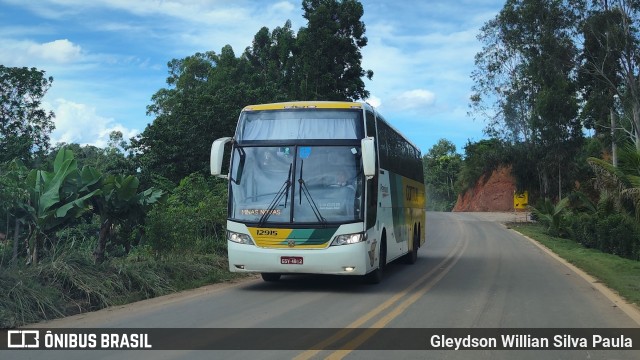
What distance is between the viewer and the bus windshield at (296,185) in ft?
36.1

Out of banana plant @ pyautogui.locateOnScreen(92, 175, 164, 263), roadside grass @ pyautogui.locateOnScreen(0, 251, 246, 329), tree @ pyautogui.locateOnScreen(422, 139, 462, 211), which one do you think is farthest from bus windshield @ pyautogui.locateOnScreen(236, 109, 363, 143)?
tree @ pyautogui.locateOnScreen(422, 139, 462, 211)

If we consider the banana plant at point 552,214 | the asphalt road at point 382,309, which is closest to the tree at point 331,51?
the banana plant at point 552,214

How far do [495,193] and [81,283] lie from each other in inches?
2870

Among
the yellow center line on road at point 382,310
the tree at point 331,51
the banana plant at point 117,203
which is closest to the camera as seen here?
the yellow center line on road at point 382,310

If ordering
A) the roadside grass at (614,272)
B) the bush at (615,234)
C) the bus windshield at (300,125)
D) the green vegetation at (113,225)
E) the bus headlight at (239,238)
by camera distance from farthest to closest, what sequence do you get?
the bush at (615,234) < the roadside grass at (614,272) < the bus windshield at (300,125) < the bus headlight at (239,238) < the green vegetation at (113,225)

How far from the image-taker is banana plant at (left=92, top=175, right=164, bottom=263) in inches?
474

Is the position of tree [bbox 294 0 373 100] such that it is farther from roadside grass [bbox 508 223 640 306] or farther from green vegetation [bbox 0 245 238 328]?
green vegetation [bbox 0 245 238 328]

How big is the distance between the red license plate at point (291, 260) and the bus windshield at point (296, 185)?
67 centimetres

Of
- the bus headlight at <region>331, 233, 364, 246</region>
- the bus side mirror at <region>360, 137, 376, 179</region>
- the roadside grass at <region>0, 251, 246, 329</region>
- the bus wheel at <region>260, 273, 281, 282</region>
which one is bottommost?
the bus wheel at <region>260, 273, 281, 282</region>

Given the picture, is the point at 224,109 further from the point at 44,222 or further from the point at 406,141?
the point at 44,222

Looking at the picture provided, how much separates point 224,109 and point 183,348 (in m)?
26.6

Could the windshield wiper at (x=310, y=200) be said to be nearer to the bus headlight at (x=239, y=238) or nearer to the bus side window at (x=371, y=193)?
the bus side window at (x=371, y=193)

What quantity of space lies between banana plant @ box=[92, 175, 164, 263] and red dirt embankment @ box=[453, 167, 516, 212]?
68.5 metres

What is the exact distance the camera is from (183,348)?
6.89 metres
